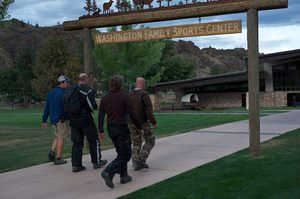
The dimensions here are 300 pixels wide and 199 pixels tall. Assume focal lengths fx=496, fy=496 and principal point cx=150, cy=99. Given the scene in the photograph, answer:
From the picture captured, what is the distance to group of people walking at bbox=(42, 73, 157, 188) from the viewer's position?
25.8 ft

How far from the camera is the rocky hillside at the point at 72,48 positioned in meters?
125

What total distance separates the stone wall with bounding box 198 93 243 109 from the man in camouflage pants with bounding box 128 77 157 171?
4256 cm

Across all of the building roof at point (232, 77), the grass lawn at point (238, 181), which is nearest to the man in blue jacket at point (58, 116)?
the grass lawn at point (238, 181)

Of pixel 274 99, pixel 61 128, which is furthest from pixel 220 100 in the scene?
pixel 61 128

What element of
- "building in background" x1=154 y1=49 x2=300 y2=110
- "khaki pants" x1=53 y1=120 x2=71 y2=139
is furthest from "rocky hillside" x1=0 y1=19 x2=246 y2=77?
"khaki pants" x1=53 y1=120 x2=71 y2=139

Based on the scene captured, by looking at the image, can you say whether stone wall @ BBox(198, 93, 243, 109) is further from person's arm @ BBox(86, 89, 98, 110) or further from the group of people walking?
person's arm @ BBox(86, 89, 98, 110)

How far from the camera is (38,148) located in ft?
44.2

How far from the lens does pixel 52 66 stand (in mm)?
39656

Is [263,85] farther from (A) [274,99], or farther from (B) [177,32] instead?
(B) [177,32]

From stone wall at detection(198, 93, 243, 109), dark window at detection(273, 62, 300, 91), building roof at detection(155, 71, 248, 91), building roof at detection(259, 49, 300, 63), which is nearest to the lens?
building roof at detection(259, 49, 300, 63)

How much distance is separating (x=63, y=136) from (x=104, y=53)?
137ft

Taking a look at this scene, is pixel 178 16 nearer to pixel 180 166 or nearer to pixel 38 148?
pixel 180 166

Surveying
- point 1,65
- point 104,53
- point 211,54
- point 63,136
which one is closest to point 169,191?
point 63,136

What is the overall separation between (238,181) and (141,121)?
2.10 meters
